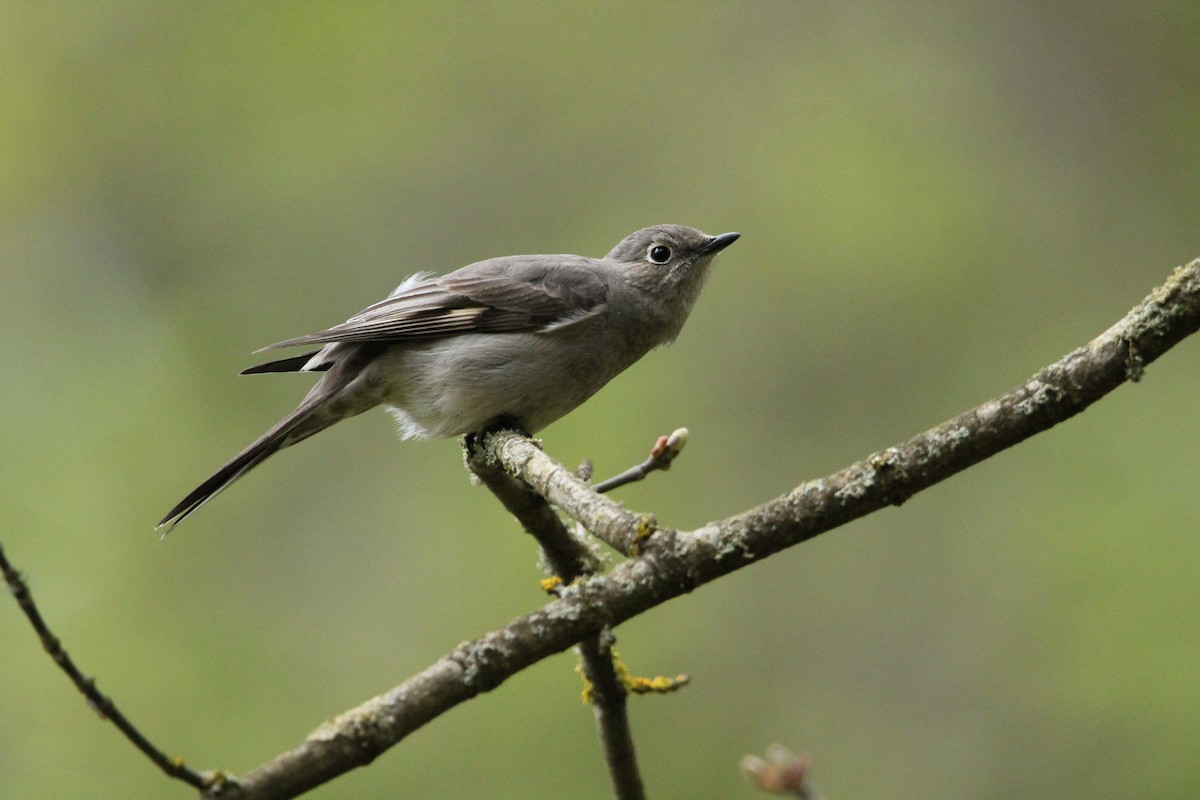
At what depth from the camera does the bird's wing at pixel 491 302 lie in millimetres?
5274

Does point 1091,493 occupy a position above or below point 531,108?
below

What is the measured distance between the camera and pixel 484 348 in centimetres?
521

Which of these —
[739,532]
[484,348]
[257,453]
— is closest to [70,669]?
[739,532]

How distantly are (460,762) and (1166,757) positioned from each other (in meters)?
3.86

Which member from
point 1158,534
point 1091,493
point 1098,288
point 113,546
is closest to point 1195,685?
point 1158,534

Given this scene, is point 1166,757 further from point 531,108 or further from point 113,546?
point 531,108

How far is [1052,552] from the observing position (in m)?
6.73

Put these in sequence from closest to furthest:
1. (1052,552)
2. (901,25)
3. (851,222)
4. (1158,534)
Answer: (1158,534)
(1052,552)
(851,222)
(901,25)

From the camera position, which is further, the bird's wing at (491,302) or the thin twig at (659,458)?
the bird's wing at (491,302)

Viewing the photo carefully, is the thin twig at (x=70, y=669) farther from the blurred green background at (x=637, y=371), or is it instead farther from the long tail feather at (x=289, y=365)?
the blurred green background at (x=637, y=371)

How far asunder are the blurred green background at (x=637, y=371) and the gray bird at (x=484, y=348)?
1.92 m

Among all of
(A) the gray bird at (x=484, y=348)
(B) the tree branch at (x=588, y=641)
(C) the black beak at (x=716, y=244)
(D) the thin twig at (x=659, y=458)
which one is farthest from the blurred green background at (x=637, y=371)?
(D) the thin twig at (x=659, y=458)

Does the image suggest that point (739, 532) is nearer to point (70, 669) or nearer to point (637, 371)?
point (70, 669)

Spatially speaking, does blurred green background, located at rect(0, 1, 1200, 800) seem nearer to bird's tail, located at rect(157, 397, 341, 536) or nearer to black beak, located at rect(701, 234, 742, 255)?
black beak, located at rect(701, 234, 742, 255)
